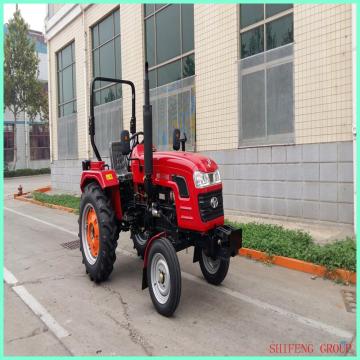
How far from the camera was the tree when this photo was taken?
3111 centimetres

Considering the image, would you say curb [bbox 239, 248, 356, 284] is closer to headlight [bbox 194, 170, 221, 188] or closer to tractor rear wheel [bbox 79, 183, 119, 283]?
headlight [bbox 194, 170, 221, 188]

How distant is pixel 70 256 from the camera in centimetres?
668

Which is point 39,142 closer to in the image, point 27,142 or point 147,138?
point 27,142

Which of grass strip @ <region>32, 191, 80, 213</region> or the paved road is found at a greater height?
grass strip @ <region>32, 191, 80, 213</region>

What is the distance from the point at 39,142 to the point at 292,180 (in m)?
34.1

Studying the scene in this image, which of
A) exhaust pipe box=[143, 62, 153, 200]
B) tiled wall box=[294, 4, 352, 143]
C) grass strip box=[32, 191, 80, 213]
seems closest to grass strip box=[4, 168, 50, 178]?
grass strip box=[32, 191, 80, 213]

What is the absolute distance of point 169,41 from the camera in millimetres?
11844

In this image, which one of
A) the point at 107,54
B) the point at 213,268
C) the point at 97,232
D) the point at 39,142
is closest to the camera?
the point at 213,268

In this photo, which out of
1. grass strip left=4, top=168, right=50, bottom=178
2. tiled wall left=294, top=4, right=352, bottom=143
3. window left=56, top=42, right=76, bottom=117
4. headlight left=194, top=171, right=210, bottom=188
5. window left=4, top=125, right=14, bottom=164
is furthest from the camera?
window left=4, top=125, right=14, bottom=164

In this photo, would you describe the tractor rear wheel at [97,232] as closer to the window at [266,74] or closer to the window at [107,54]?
the window at [266,74]

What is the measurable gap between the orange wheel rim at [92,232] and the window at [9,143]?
1322 inches

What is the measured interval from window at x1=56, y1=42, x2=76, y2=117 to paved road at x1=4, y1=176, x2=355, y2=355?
13410 mm

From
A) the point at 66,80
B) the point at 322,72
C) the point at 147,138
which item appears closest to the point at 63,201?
the point at 66,80

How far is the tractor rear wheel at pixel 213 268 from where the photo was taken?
16.1 feet
